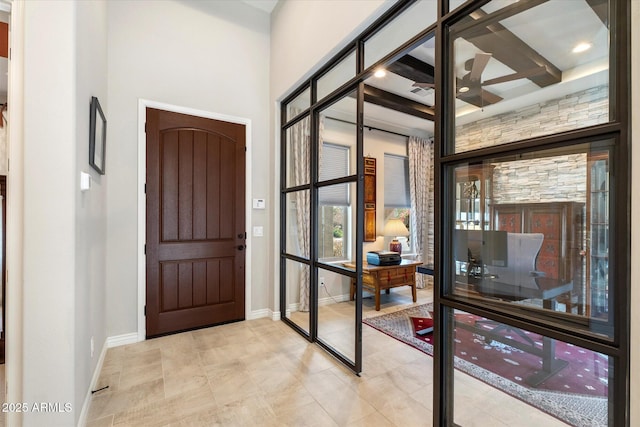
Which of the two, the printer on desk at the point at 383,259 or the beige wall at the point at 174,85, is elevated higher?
the beige wall at the point at 174,85

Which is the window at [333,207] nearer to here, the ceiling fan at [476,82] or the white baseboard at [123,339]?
the ceiling fan at [476,82]

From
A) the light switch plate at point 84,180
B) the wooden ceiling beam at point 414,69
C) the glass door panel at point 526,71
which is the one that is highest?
the wooden ceiling beam at point 414,69

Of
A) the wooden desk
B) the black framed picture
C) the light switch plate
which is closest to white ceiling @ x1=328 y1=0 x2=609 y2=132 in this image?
the light switch plate

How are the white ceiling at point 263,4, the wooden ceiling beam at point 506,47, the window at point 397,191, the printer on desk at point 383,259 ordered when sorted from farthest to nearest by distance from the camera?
the window at point 397,191, the printer on desk at point 383,259, the white ceiling at point 263,4, the wooden ceiling beam at point 506,47

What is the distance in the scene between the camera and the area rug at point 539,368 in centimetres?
117

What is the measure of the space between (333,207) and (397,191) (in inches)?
112

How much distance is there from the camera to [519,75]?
138cm

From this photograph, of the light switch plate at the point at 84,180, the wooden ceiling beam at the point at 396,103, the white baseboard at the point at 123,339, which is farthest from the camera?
the wooden ceiling beam at the point at 396,103

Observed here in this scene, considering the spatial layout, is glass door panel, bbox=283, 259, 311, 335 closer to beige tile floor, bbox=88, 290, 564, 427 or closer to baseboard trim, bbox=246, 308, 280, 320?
baseboard trim, bbox=246, 308, 280, 320

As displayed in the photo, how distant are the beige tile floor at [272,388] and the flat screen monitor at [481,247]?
28.6 inches

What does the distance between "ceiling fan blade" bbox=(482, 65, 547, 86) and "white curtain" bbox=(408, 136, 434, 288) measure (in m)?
4.04

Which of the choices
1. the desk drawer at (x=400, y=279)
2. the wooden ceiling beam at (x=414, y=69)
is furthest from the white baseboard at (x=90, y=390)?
the wooden ceiling beam at (x=414, y=69)

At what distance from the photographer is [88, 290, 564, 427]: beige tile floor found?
1801mm

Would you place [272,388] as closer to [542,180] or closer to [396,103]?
[542,180]
